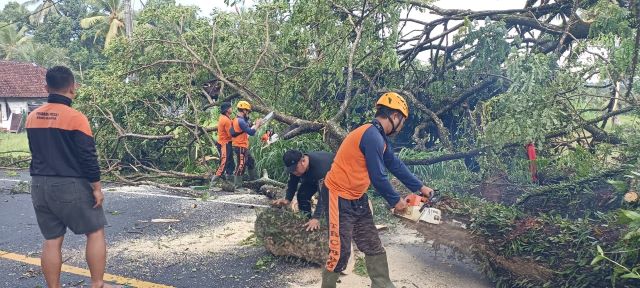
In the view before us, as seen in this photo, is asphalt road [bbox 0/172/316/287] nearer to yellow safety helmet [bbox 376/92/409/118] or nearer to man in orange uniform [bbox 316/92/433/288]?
man in orange uniform [bbox 316/92/433/288]

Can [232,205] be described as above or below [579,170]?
below

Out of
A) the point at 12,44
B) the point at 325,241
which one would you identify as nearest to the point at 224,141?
the point at 325,241

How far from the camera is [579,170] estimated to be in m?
5.60

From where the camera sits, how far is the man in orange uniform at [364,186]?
3359 millimetres

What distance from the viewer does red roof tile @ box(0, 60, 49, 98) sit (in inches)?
1099

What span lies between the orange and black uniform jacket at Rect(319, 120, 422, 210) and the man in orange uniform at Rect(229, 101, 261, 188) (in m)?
4.20

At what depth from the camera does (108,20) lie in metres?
27.7

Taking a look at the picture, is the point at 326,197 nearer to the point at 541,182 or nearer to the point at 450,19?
the point at 541,182

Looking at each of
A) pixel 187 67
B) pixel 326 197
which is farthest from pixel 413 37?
pixel 326 197

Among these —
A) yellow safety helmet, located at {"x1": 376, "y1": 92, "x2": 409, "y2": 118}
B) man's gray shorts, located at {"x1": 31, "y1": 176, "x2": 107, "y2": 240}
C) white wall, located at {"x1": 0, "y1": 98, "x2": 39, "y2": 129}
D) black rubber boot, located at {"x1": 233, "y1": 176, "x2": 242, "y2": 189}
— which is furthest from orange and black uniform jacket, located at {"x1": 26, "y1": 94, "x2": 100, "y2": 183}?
white wall, located at {"x1": 0, "y1": 98, "x2": 39, "y2": 129}

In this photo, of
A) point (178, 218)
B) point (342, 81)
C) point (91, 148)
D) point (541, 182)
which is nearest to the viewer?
point (91, 148)

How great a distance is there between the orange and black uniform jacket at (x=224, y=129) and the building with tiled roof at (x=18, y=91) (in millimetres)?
22515

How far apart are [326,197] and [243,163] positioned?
4.50m

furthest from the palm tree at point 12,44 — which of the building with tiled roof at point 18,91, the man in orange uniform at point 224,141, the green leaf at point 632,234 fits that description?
the green leaf at point 632,234
